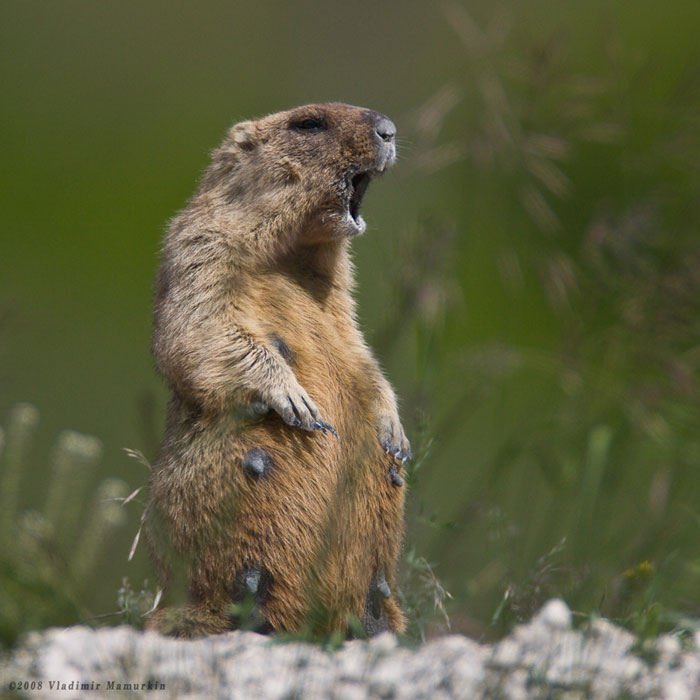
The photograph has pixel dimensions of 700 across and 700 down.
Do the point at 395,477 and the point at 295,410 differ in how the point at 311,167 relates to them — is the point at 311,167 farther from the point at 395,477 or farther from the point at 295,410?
the point at 395,477

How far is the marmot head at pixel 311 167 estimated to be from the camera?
3668mm

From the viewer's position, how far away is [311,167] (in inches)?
147

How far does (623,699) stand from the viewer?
2.12 meters

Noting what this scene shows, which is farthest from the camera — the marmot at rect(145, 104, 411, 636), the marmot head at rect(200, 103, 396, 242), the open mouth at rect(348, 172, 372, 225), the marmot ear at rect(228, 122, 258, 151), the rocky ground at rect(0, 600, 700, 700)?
the marmot ear at rect(228, 122, 258, 151)

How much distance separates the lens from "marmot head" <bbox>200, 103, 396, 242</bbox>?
3.67 metres

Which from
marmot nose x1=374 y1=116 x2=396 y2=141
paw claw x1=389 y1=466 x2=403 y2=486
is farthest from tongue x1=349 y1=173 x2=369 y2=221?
paw claw x1=389 y1=466 x2=403 y2=486

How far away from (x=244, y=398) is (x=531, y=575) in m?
1.07

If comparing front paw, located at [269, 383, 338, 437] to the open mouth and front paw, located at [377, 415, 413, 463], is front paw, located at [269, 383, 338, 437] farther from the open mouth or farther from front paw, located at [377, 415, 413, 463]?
the open mouth

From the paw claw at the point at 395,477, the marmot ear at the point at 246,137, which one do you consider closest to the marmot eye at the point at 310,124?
the marmot ear at the point at 246,137

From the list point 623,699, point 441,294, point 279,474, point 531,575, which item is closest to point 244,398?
point 279,474

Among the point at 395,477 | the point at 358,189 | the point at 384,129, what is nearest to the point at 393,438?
the point at 395,477

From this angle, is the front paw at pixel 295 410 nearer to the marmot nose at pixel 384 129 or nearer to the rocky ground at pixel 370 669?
the rocky ground at pixel 370 669

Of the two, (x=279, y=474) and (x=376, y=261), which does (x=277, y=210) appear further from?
(x=279, y=474)

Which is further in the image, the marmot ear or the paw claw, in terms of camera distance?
the marmot ear
